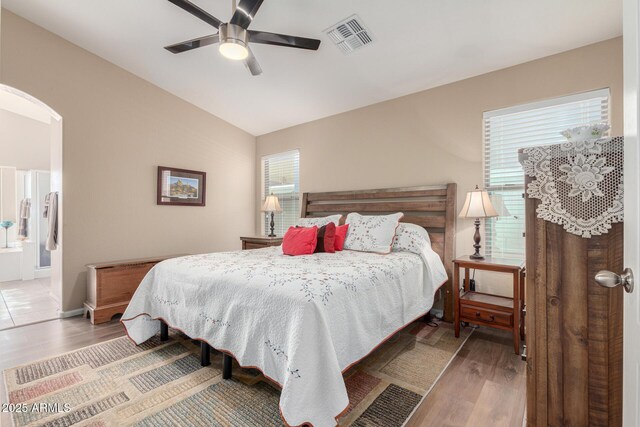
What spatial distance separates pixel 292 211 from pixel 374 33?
2.98 m

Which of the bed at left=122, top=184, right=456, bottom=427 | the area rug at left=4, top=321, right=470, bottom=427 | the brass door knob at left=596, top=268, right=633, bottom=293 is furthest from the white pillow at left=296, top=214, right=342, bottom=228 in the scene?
the brass door knob at left=596, top=268, right=633, bottom=293

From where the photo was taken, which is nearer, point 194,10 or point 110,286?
point 194,10

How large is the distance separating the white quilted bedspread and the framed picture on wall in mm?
1926

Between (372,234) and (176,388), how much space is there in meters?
2.12

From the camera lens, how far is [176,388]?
6.37 feet

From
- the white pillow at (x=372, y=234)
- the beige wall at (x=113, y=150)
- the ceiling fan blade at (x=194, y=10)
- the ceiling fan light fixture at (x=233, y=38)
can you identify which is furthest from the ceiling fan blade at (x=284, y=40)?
the beige wall at (x=113, y=150)

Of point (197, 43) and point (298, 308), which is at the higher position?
point (197, 43)

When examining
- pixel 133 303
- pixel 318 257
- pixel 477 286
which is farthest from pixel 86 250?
pixel 477 286

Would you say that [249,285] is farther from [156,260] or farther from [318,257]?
[156,260]

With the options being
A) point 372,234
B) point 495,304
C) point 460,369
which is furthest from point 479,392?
point 372,234

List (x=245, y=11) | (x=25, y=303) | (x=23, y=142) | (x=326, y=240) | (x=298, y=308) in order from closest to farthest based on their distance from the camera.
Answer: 1. (x=298, y=308)
2. (x=245, y=11)
3. (x=326, y=240)
4. (x=25, y=303)
5. (x=23, y=142)

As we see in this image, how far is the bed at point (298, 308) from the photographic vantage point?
1438mm

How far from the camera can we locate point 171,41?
3.12 meters

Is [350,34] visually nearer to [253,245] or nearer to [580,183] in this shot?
[580,183]
